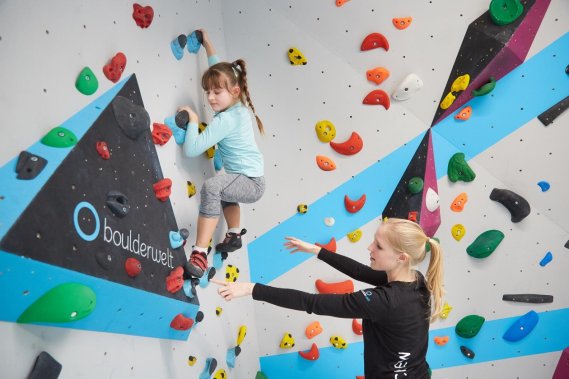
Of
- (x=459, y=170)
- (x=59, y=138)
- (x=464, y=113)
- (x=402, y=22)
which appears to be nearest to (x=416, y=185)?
(x=459, y=170)

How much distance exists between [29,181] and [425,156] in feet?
6.53

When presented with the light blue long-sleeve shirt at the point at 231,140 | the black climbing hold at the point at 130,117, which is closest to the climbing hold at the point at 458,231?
→ the light blue long-sleeve shirt at the point at 231,140

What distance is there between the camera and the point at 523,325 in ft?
8.83

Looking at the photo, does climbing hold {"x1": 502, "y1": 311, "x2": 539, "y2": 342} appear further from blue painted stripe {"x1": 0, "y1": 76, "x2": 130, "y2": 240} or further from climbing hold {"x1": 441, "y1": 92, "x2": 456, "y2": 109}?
blue painted stripe {"x1": 0, "y1": 76, "x2": 130, "y2": 240}

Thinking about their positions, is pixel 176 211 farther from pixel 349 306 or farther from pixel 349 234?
pixel 349 234

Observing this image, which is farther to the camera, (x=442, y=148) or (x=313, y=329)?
(x=313, y=329)

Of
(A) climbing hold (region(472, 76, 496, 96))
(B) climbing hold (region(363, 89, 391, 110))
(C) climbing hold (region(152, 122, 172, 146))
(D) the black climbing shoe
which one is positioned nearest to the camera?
(C) climbing hold (region(152, 122, 172, 146))

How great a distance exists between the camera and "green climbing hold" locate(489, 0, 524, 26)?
2344 mm

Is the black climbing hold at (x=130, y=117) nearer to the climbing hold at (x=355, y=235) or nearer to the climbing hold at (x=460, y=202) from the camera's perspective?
the climbing hold at (x=355, y=235)

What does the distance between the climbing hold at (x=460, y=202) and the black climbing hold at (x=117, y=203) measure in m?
1.78

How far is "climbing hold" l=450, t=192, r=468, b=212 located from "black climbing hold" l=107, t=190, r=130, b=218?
1.78 m

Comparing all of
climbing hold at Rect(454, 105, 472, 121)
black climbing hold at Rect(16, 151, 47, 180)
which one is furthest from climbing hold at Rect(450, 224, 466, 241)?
black climbing hold at Rect(16, 151, 47, 180)

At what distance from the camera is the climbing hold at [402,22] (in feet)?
7.89

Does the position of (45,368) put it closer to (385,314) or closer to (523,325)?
(385,314)
